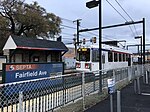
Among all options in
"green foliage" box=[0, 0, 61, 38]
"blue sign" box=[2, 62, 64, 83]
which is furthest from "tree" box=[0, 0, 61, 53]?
"blue sign" box=[2, 62, 64, 83]

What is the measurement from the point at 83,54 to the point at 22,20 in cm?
2096

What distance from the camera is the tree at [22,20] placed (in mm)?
43344

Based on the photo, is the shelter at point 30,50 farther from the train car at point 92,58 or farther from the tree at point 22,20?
the tree at point 22,20

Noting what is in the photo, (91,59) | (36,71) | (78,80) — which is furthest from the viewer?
(91,59)

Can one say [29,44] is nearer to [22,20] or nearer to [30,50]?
[30,50]

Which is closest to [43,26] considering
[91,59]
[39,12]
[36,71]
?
[39,12]

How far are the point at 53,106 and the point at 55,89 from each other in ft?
1.69

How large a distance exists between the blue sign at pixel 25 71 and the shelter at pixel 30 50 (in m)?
14.1

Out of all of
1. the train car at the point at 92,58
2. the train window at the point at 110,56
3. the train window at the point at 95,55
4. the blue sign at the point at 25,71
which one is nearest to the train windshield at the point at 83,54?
the train car at the point at 92,58

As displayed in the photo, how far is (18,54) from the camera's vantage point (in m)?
29.7

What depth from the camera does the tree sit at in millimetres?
43344

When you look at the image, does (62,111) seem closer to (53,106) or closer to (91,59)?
(53,106)

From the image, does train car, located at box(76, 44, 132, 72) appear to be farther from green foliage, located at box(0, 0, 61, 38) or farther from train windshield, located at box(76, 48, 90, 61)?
green foliage, located at box(0, 0, 61, 38)

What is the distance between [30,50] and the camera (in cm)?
3075
